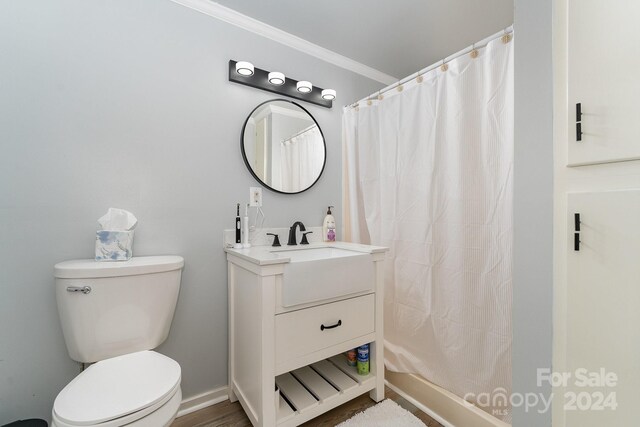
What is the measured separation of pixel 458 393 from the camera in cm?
138

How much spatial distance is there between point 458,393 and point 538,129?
1293 millimetres

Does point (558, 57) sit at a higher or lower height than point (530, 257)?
higher

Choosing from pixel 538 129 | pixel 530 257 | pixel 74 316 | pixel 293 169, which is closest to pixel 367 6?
pixel 293 169

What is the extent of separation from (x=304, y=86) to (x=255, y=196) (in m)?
0.84

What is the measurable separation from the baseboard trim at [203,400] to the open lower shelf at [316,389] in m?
0.34

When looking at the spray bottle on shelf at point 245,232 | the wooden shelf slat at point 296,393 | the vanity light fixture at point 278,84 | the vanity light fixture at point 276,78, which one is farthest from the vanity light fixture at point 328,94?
the wooden shelf slat at point 296,393

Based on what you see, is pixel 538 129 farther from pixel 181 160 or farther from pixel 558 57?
pixel 181 160

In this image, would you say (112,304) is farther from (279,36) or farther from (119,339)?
(279,36)

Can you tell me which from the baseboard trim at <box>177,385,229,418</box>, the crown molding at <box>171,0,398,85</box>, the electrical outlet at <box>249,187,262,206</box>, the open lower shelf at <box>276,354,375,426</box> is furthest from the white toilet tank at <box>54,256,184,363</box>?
the crown molding at <box>171,0,398,85</box>

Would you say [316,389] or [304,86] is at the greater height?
[304,86]

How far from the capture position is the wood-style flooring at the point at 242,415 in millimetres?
1404

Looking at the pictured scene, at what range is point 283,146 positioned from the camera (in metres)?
1.85

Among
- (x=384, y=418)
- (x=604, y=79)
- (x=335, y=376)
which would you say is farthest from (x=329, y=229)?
(x=604, y=79)

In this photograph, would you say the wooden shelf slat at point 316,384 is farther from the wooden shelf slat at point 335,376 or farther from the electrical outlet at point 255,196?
the electrical outlet at point 255,196
